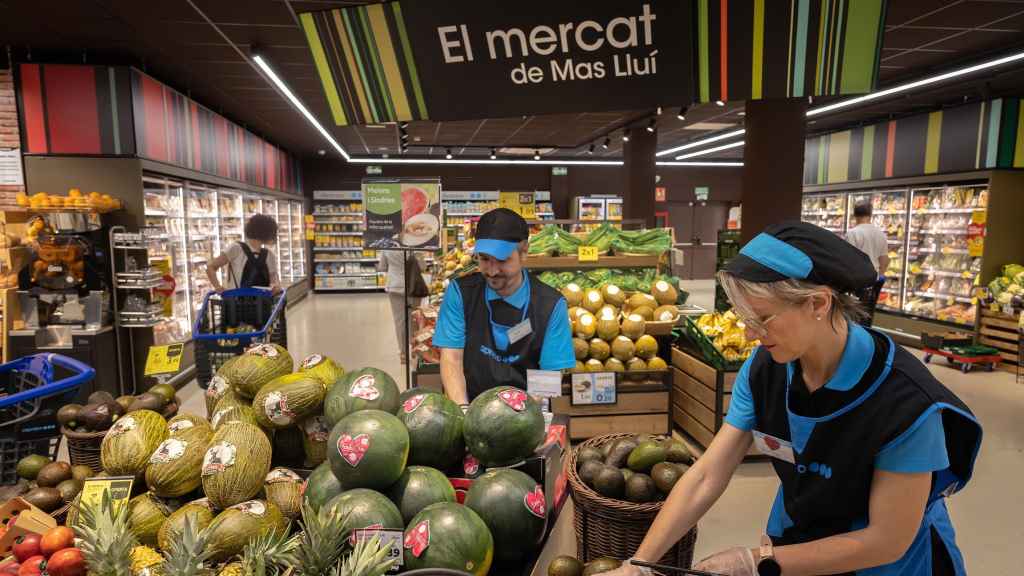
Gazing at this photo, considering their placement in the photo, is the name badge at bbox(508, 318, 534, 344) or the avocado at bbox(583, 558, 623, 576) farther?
the name badge at bbox(508, 318, 534, 344)

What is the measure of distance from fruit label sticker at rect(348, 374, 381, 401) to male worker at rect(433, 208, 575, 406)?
0.85 metres

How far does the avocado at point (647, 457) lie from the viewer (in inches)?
69.8

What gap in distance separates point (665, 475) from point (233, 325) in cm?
381

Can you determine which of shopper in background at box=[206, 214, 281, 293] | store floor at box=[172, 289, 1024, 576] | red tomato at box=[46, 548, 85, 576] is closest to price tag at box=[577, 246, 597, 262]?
store floor at box=[172, 289, 1024, 576]

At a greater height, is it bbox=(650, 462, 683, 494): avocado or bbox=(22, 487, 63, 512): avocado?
bbox=(650, 462, 683, 494): avocado

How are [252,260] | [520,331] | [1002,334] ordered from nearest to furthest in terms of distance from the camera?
[520,331] < [252,260] < [1002,334]

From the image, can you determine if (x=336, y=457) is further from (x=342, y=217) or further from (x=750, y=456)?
(x=342, y=217)

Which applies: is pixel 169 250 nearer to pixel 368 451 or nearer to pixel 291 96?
pixel 291 96

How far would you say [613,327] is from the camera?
4273mm

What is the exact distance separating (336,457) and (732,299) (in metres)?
0.90

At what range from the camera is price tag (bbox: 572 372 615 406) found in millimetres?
4164

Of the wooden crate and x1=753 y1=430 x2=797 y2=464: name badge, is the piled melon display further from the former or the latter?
the wooden crate

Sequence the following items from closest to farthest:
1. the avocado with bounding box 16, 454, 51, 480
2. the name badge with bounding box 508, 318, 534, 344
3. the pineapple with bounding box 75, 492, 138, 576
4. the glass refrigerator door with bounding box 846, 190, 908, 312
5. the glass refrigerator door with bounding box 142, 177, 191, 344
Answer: the pineapple with bounding box 75, 492, 138, 576 < the avocado with bounding box 16, 454, 51, 480 < the name badge with bounding box 508, 318, 534, 344 < the glass refrigerator door with bounding box 142, 177, 191, 344 < the glass refrigerator door with bounding box 846, 190, 908, 312

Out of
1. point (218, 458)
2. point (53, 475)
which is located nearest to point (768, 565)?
point (218, 458)
